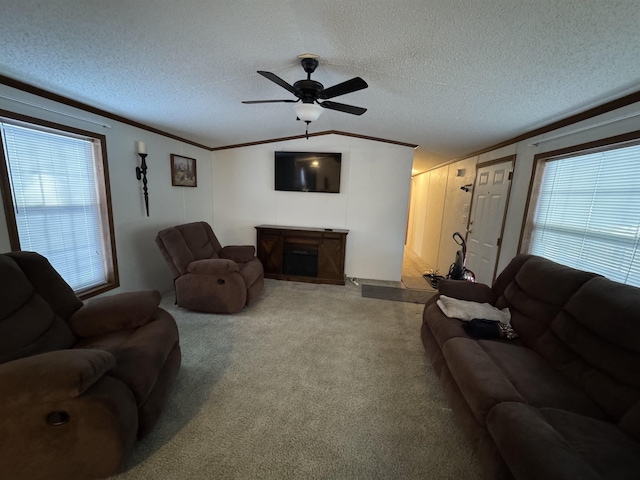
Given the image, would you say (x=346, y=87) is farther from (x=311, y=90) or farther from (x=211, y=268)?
(x=211, y=268)

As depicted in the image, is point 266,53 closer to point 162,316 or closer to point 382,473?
point 162,316

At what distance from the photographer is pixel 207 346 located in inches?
92.0

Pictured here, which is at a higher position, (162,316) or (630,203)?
(630,203)

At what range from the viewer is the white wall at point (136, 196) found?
2573 mm

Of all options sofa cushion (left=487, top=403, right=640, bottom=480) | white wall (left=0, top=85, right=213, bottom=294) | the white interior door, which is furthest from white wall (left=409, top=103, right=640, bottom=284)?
white wall (left=0, top=85, right=213, bottom=294)

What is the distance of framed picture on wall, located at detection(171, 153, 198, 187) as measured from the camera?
3672 millimetres

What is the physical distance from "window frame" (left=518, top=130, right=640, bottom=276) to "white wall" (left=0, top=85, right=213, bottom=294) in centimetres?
441

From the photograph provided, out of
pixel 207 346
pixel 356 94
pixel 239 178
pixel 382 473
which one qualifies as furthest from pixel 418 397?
pixel 239 178

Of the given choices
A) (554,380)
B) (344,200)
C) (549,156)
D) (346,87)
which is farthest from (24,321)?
(549,156)

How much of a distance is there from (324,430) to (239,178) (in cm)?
406

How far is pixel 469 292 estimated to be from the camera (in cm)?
229

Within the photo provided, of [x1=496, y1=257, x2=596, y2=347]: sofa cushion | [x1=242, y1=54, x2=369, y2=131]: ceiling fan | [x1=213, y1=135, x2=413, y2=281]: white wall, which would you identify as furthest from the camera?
[x1=213, y1=135, x2=413, y2=281]: white wall

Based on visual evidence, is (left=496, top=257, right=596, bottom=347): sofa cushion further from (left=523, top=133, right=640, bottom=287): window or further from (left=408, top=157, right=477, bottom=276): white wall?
(left=408, top=157, right=477, bottom=276): white wall

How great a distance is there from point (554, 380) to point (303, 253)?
10.5ft
